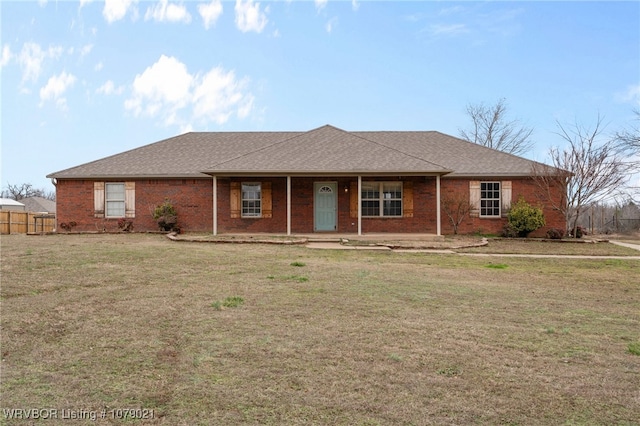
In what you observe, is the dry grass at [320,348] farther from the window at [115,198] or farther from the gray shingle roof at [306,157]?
the window at [115,198]

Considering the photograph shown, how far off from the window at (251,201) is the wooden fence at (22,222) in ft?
40.0

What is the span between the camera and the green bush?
59.7ft

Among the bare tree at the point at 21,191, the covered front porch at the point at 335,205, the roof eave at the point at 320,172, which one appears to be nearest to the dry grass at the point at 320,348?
the roof eave at the point at 320,172

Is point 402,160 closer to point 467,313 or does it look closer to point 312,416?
point 467,313

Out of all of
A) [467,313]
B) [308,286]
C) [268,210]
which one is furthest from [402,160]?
[467,313]

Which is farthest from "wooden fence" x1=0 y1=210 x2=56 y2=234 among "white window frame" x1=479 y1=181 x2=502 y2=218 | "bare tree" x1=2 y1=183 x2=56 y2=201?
Answer: "bare tree" x1=2 y1=183 x2=56 y2=201

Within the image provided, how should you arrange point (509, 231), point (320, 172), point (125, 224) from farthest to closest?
point (125, 224)
point (509, 231)
point (320, 172)

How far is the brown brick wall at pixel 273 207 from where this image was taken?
755 inches

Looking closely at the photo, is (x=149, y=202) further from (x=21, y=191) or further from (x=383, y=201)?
(x=21, y=191)

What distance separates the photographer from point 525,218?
59.8ft

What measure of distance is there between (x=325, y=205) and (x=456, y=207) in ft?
18.4

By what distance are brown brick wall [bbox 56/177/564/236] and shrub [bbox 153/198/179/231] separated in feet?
1.59

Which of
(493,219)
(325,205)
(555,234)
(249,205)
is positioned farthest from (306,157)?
(555,234)

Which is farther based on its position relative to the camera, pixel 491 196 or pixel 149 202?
pixel 149 202
